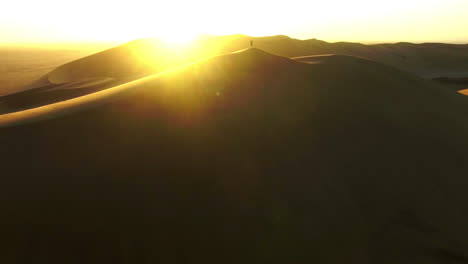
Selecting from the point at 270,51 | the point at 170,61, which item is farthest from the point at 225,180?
the point at 270,51

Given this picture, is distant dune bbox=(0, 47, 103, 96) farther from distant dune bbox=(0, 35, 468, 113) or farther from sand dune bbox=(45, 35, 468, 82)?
sand dune bbox=(45, 35, 468, 82)

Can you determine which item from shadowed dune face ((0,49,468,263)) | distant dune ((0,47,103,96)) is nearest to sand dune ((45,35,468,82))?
distant dune ((0,47,103,96))

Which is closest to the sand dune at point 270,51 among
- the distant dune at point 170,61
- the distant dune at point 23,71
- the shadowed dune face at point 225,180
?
the distant dune at point 170,61

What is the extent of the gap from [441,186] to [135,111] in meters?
4.33

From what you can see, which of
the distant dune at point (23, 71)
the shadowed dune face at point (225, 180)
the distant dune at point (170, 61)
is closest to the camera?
the shadowed dune face at point (225, 180)

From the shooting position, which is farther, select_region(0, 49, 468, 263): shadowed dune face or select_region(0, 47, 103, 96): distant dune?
select_region(0, 47, 103, 96): distant dune

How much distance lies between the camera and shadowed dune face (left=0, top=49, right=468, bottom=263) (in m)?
2.87

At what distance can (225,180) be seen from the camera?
3.48 metres

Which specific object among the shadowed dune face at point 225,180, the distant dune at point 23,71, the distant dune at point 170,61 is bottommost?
the distant dune at point 23,71

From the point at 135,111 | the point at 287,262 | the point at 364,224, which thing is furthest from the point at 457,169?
the point at 135,111

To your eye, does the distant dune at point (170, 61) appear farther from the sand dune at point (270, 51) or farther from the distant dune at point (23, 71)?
the distant dune at point (23, 71)

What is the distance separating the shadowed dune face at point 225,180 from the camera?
2867 mm

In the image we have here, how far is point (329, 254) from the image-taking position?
3.00 meters

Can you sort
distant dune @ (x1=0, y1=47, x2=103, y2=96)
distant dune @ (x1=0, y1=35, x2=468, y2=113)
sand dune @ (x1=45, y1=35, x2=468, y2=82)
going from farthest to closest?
sand dune @ (x1=45, y1=35, x2=468, y2=82)
distant dune @ (x1=0, y1=47, x2=103, y2=96)
distant dune @ (x1=0, y1=35, x2=468, y2=113)
